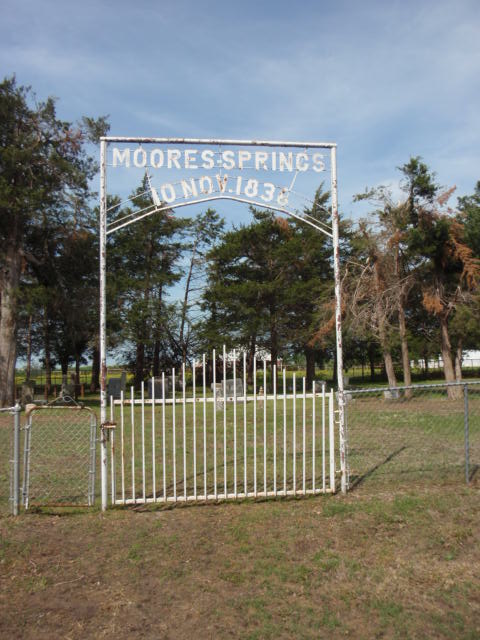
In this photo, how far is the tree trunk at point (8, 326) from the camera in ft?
66.7

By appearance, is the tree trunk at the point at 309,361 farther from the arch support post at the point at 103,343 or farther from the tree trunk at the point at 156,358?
the arch support post at the point at 103,343

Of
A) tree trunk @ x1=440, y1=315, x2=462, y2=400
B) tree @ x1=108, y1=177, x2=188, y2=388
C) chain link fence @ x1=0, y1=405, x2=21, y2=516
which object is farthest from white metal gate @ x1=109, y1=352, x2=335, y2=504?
tree @ x1=108, y1=177, x2=188, y2=388

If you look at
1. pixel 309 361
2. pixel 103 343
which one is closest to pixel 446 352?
pixel 309 361

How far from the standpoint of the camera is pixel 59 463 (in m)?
9.20

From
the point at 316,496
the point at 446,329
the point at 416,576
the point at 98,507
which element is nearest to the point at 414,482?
the point at 316,496

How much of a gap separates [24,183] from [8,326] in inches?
215

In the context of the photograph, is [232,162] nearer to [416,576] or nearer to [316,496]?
[316,496]

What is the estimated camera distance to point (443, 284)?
20.6 metres

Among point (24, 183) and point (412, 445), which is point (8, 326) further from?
point (412, 445)

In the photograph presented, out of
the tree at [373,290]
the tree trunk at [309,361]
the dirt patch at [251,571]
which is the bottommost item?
the dirt patch at [251,571]

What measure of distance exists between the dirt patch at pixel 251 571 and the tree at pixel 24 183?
15.7m

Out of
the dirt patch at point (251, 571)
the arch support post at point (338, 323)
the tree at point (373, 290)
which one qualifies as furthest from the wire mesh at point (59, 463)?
the tree at point (373, 290)

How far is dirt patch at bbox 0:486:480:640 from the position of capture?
3.83 meters

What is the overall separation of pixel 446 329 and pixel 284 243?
46.6 ft
